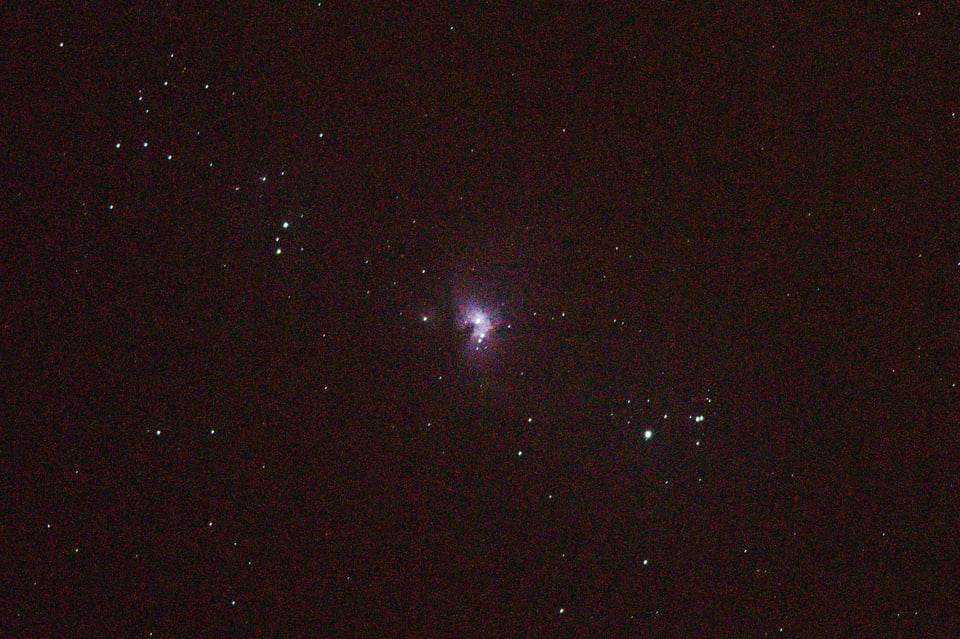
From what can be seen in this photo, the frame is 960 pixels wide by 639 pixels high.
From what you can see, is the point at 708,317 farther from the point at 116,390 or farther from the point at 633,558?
the point at 116,390

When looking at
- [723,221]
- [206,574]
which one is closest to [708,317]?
[723,221]

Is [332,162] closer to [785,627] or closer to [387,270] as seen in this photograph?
[387,270]

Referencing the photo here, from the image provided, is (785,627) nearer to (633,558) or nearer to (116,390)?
(633,558)

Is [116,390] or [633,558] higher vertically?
[116,390]

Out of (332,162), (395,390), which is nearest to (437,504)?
(395,390)

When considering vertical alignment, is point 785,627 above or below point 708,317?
below

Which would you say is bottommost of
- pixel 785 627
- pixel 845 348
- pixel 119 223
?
pixel 785 627
